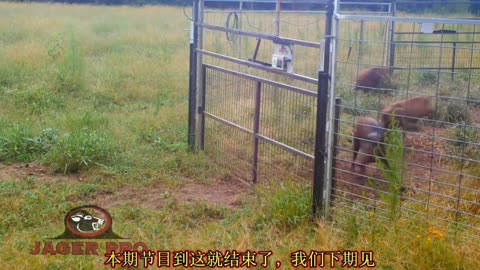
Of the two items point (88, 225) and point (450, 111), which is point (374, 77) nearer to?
point (450, 111)

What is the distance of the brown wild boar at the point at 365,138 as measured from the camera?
4.88 m

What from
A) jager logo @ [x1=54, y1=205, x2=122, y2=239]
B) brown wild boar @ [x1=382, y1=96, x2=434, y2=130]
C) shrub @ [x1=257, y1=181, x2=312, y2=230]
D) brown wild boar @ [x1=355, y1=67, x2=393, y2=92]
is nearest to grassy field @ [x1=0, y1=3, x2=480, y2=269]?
shrub @ [x1=257, y1=181, x2=312, y2=230]

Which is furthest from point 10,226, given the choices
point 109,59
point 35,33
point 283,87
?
point 35,33

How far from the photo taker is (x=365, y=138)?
16.6 ft

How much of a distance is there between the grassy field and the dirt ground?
1 cm

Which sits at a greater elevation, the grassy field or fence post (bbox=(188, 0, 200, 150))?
fence post (bbox=(188, 0, 200, 150))

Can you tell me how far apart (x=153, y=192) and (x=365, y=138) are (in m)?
2.10

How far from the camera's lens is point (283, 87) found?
541 cm

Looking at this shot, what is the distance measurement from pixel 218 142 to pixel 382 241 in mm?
3067

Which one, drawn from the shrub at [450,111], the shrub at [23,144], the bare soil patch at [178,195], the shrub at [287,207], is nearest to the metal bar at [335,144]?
the shrub at [287,207]

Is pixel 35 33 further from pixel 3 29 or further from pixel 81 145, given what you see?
pixel 81 145

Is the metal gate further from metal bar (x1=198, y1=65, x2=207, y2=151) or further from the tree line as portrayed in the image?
the tree line

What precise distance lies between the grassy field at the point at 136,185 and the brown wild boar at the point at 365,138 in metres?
0.53

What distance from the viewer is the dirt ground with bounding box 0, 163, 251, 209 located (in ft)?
18.4
